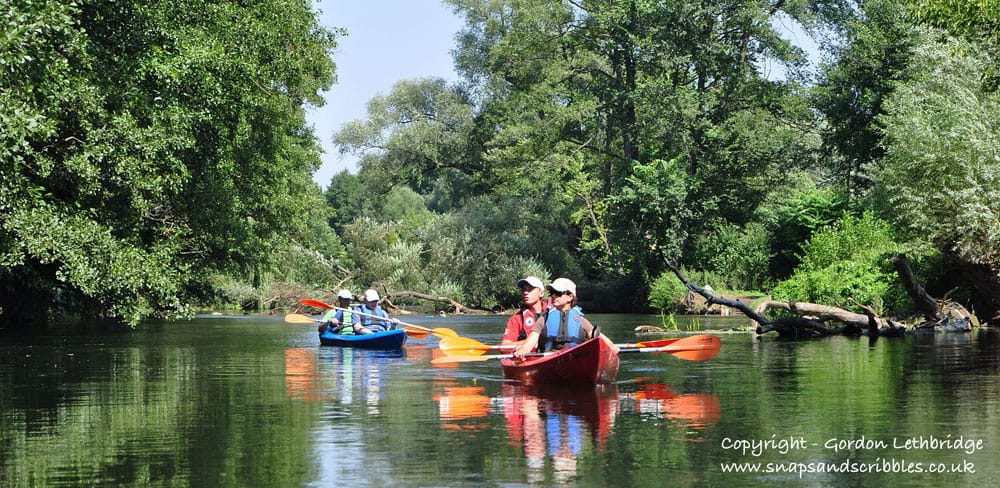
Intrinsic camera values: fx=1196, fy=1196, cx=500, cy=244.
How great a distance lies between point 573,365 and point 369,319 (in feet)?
41.9

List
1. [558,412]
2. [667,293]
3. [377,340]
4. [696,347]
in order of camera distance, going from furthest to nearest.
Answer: [667,293] → [377,340] → [696,347] → [558,412]

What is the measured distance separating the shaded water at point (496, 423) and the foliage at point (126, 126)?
2.16 metres

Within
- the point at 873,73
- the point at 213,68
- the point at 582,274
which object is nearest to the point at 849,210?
the point at 873,73

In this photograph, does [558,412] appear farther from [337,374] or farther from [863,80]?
[863,80]

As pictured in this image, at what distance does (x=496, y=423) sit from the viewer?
12016mm

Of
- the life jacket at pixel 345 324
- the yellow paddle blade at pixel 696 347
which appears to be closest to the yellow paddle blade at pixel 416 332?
the life jacket at pixel 345 324

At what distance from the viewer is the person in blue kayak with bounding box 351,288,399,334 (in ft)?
85.4

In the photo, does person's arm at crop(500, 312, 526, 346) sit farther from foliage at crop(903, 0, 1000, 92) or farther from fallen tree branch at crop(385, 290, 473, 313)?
fallen tree branch at crop(385, 290, 473, 313)

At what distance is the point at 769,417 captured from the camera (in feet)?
40.2

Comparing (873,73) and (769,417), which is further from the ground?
(873,73)

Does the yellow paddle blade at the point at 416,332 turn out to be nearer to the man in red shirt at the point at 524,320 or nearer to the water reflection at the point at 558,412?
the man in red shirt at the point at 524,320

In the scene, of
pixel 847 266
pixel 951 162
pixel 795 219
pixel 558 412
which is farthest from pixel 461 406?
pixel 795 219

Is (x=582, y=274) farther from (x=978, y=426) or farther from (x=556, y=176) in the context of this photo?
(x=978, y=426)

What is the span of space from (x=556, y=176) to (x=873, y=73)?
1491cm
